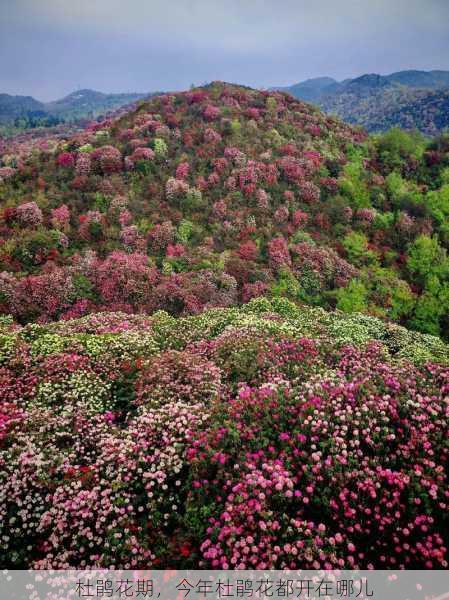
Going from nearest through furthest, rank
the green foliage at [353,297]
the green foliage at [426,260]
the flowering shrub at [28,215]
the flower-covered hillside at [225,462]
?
the flower-covered hillside at [225,462], the green foliage at [353,297], the flowering shrub at [28,215], the green foliage at [426,260]

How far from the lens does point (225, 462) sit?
23.6 ft

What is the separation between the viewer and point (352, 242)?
2930 cm

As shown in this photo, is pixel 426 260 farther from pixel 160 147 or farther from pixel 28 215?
pixel 28 215

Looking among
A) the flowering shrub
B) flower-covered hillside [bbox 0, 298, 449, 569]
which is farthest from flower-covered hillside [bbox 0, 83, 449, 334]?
flower-covered hillside [bbox 0, 298, 449, 569]

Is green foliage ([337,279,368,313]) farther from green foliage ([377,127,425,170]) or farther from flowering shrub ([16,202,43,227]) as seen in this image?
flowering shrub ([16,202,43,227])

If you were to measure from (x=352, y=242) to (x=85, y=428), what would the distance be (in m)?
24.9

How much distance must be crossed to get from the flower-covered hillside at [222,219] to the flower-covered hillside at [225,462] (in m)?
10.2

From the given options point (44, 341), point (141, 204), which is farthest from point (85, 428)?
point (141, 204)

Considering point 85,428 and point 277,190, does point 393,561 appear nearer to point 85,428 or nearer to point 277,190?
point 85,428

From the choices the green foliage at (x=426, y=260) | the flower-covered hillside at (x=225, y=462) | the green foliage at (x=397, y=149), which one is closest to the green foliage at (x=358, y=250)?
the green foliage at (x=426, y=260)

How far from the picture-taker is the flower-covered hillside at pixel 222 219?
72.5ft

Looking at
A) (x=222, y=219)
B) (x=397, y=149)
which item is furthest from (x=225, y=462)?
(x=397, y=149)

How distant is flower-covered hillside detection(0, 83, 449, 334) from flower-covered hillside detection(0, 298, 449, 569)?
33.3ft

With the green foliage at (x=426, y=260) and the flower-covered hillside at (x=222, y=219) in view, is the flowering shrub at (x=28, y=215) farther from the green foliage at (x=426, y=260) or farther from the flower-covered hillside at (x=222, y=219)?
the green foliage at (x=426, y=260)
